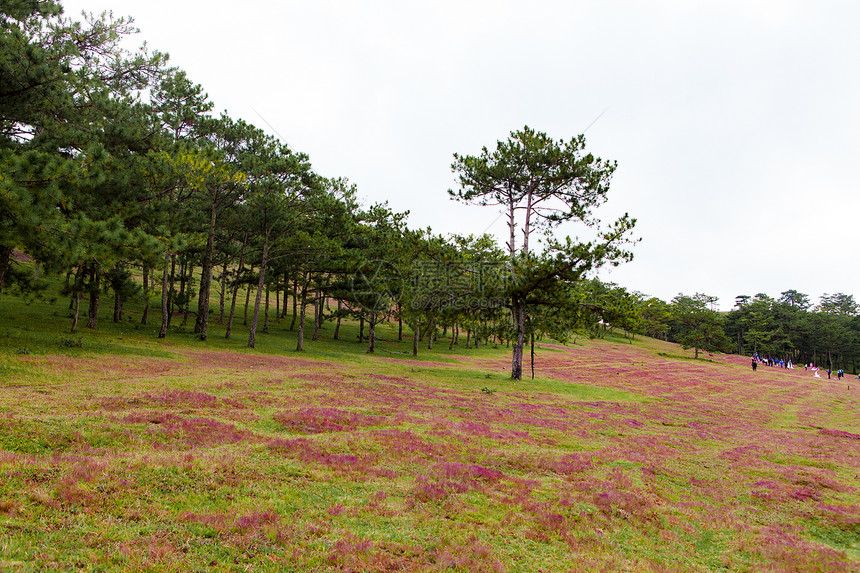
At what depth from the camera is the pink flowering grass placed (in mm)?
5609

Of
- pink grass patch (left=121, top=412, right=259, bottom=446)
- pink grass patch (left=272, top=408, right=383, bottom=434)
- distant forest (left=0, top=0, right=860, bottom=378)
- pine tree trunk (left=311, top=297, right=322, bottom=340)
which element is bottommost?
pink grass patch (left=272, top=408, right=383, bottom=434)

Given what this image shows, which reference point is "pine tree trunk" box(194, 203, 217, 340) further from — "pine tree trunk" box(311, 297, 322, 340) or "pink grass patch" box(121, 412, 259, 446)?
"pink grass patch" box(121, 412, 259, 446)

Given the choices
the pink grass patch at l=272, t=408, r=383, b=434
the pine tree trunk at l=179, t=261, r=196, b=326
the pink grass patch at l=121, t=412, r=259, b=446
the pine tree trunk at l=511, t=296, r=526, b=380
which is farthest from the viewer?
the pine tree trunk at l=179, t=261, r=196, b=326

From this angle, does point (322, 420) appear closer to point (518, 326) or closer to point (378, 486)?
point (378, 486)

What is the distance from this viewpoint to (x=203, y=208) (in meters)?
37.2

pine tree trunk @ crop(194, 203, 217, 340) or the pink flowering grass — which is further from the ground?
pine tree trunk @ crop(194, 203, 217, 340)

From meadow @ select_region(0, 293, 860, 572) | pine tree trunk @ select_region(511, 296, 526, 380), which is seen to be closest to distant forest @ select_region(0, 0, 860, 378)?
pine tree trunk @ select_region(511, 296, 526, 380)

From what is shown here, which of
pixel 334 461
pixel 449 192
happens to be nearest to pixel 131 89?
pixel 449 192

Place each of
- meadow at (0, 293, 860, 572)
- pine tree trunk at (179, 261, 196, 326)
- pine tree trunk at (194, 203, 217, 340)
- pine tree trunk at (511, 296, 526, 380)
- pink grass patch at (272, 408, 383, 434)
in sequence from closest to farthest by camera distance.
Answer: meadow at (0, 293, 860, 572), pink grass patch at (272, 408, 383, 434), pine tree trunk at (511, 296, 526, 380), pine tree trunk at (194, 203, 217, 340), pine tree trunk at (179, 261, 196, 326)

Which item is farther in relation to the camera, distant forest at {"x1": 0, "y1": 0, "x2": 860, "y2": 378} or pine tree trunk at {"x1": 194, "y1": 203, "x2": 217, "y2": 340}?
pine tree trunk at {"x1": 194, "y1": 203, "x2": 217, "y2": 340}

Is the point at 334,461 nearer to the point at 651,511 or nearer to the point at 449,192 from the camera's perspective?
the point at 651,511

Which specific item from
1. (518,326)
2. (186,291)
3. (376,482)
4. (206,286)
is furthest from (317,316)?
(376,482)

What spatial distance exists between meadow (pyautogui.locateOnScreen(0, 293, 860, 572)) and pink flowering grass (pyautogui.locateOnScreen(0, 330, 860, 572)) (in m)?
0.04

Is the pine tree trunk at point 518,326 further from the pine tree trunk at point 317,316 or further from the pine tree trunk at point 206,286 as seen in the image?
the pine tree trunk at point 317,316
